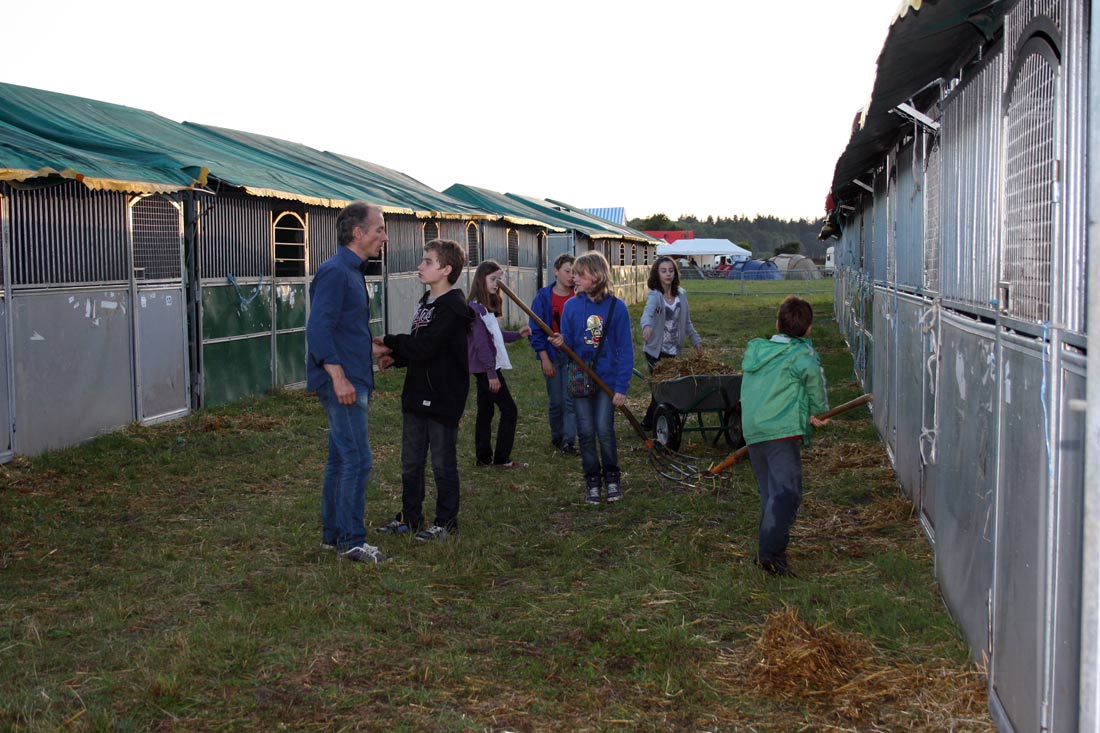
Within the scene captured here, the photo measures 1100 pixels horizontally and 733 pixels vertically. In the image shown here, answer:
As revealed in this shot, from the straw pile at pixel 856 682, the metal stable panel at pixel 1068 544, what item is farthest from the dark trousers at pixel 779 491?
the metal stable panel at pixel 1068 544

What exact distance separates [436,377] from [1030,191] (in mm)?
3822

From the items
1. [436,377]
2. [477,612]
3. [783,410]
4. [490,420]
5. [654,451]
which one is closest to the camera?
[477,612]

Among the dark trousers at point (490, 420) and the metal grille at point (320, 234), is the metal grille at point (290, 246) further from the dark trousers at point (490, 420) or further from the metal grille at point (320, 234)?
the dark trousers at point (490, 420)

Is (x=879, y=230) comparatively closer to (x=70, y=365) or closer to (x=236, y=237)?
(x=236, y=237)

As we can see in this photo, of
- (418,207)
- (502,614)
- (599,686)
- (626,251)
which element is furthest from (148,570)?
(626,251)

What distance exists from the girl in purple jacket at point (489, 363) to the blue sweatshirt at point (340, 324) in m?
2.61

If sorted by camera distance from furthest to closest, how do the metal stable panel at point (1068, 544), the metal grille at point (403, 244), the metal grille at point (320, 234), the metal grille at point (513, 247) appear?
the metal grille at point (513, 247) < the metal grille at point (403, 244) < the metal grille at point (320, 234) < the metal stable panel at point (1068, 544)

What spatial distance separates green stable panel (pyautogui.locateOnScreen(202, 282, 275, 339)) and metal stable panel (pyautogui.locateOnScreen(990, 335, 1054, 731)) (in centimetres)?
1041

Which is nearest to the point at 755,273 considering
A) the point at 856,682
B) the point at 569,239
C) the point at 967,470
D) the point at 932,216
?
the point at 569,239

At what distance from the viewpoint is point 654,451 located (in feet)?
A: 29.9

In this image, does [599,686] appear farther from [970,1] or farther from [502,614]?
[970,1]

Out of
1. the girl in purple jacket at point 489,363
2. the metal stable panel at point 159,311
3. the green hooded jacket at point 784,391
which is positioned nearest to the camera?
the green hooded jacket at point 784,391

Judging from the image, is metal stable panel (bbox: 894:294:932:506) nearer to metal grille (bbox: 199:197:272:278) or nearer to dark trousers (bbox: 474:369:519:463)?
dark trousers (bbox: 474:369:519:463)

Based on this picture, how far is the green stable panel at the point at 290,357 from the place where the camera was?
1450 centimetres
